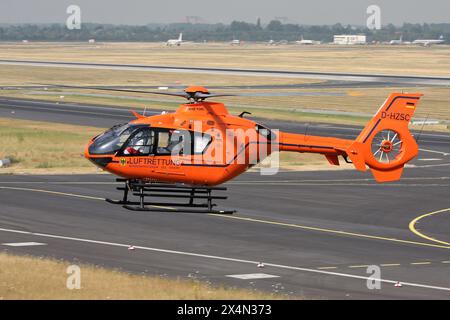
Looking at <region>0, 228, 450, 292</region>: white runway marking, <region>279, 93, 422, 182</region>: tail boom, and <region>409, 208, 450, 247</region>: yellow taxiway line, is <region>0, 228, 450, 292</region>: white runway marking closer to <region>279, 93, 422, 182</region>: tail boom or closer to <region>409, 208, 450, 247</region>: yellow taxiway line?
<region>279, 93, 422, 182</region>: tail boom

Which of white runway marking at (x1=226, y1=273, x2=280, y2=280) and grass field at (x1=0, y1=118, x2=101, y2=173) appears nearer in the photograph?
white runway marking at (x1=226, y1=273, x2=280, y2=280)

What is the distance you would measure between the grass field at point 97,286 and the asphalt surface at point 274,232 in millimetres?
2048

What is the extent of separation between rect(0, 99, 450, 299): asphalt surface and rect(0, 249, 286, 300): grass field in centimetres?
205

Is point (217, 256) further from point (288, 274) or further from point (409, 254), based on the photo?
point (409, 254)

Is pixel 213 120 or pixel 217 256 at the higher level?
pixel 213 120

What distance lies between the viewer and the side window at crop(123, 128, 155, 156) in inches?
1431

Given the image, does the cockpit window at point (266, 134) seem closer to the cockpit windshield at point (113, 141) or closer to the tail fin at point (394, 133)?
the tail fin at point (394, 133)

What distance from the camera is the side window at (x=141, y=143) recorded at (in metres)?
36.3

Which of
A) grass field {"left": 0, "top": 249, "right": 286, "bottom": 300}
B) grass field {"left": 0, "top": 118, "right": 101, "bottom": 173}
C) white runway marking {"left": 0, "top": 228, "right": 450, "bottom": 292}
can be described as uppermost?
grass field {"left": 0, "top": 249, "right": 286, "bottom": 300}

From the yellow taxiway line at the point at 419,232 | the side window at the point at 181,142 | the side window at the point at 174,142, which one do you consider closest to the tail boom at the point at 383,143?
the side window at the point at 181,142

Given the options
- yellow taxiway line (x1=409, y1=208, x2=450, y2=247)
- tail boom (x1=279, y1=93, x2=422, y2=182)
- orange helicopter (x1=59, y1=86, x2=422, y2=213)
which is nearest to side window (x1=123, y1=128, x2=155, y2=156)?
orange helicopter (x1=59, y1=86, x2=422, y2=213)

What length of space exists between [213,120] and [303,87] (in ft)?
362

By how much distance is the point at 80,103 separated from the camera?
4754 inches
